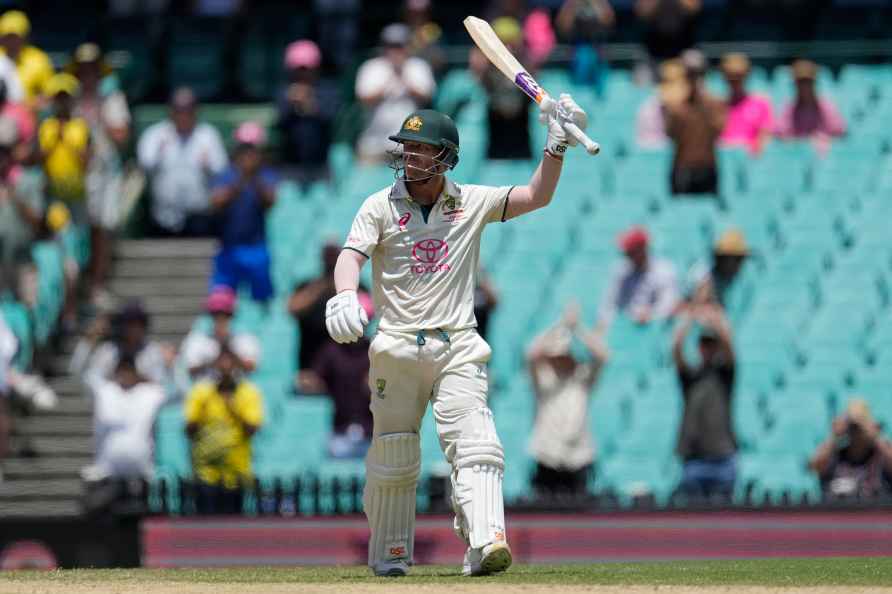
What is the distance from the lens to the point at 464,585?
25.0 ft

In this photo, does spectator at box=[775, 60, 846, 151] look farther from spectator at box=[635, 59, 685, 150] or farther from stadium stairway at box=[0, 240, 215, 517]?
stadium stairway at box=[0, 240, 215, 517]

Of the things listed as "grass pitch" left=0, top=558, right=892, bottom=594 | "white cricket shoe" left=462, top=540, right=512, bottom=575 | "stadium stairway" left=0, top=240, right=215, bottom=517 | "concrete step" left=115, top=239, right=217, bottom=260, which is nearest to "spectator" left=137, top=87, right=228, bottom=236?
"concrete step" left=115, top=239, right=217, bottom=260

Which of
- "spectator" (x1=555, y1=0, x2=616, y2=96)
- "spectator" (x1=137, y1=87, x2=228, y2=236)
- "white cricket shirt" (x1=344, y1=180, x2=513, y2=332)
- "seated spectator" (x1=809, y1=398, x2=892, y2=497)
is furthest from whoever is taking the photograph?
"spectator" (x1=555, y1=0, x2=616, y2=96)

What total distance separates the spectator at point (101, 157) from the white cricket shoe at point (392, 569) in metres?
7.12

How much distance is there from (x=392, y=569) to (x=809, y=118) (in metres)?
8.20

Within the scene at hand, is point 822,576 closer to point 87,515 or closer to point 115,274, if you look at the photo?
point 87,515

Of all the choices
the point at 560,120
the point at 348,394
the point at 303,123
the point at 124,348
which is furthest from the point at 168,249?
the point at 560,120

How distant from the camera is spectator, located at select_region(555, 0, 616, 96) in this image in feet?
52.6

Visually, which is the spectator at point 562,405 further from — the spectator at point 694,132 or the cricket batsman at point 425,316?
the cricket batsman at point 425,316

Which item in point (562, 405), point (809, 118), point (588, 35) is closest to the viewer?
point (562, 405)

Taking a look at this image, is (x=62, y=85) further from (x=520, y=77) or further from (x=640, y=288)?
(x=520, y=77)

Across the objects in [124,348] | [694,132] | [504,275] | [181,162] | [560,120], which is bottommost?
[124,348]

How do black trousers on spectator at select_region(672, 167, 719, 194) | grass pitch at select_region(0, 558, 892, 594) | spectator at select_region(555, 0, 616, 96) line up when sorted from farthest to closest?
spectator at select_region(555, 0, 616, 96), black trousers on spectator at select_region(672, 167, 719, 194), grass pitch at select_region(0, 558, 892, 594)

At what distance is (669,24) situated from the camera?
16.4 meters
